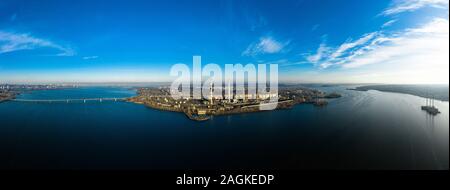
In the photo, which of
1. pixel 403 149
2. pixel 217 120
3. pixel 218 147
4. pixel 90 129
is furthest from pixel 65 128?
pixel 403 149

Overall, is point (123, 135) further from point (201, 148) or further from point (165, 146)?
point (201, 148)

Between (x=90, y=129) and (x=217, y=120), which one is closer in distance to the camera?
(x=90, y=129)

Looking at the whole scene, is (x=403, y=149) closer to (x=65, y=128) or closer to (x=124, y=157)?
(x=124, y=157)

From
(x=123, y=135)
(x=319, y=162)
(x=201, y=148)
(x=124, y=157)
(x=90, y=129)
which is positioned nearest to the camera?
(x=319, y=162)
